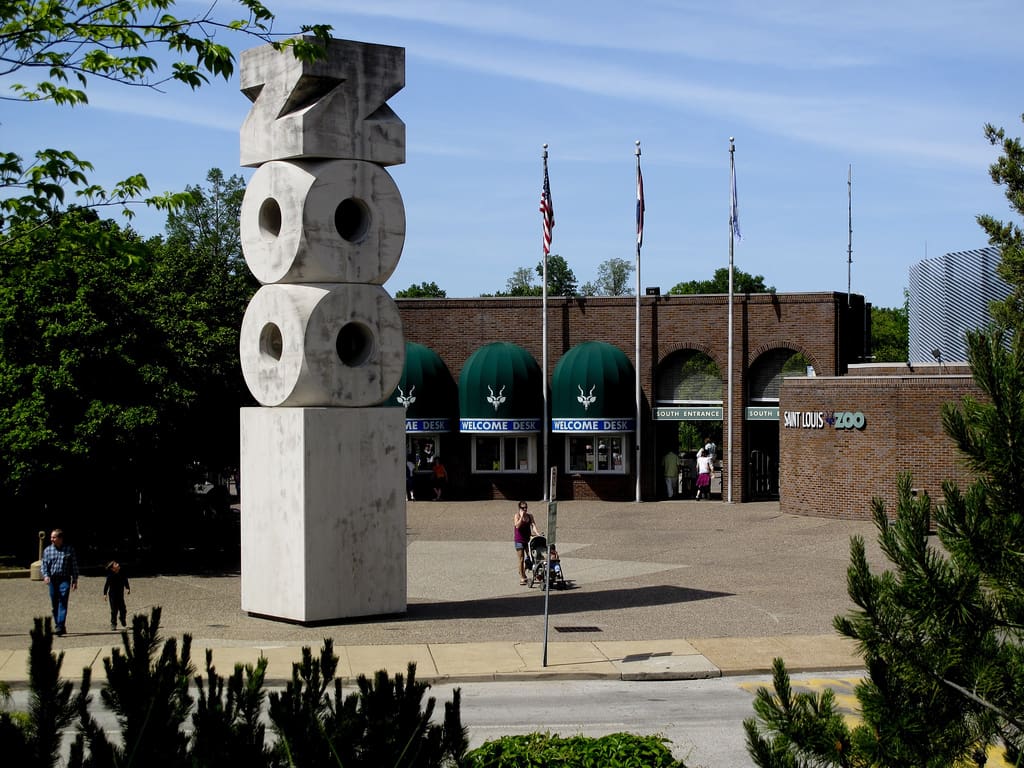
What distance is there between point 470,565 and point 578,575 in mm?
2926

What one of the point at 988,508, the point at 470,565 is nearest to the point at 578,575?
the point at 470,565

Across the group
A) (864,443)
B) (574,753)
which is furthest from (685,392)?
(574,753)

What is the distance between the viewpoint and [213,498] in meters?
34.4

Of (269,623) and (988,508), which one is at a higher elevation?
(988,508)

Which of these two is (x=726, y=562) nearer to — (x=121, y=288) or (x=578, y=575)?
(x=578, y=575)

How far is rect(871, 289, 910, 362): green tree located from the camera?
87.8 m

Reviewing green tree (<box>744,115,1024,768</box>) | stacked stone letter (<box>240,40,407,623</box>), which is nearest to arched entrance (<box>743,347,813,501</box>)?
stacked stone letter (<box>240,40,407,623</box>)

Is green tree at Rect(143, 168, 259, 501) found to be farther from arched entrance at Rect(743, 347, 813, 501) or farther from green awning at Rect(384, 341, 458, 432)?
arched entrance at Rect(743, 347, 813, 501)

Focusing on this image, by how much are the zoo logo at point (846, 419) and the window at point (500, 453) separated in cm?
1291

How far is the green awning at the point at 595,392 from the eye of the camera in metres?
43.1

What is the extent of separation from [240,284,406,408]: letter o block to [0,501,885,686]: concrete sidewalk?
12.9ft

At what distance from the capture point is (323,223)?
2105 cm

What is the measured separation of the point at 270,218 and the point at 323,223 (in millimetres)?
1489

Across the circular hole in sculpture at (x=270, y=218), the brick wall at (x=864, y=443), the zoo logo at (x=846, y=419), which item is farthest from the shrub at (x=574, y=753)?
the zoo logo at (x=846, y=419)
